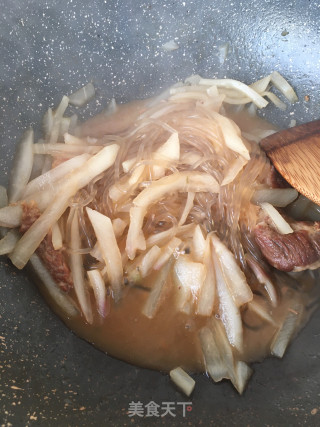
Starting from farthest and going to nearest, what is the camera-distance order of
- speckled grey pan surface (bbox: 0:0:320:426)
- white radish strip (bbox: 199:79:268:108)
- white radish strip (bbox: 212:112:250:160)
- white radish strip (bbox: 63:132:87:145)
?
white radish strip (bbox: 199:79:268:108) → white radish strip (bbox: 63:132:87:145) → white radish strip (bbox: 212:112:250:160) → speckled grey pan surface (bbox: 0:0:320:426)

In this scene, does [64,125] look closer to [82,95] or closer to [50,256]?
[82,95]

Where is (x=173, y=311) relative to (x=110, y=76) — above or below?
below

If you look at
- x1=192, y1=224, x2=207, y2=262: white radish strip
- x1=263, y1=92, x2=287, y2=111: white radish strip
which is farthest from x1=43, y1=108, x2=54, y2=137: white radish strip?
x1=263, y1=92, x2=287, y2=111: white radish strip

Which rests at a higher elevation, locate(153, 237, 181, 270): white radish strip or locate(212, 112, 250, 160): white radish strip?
locate(212, 112, 250, 160): white radish strip

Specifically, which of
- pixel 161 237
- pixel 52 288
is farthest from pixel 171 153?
pixel 52 288

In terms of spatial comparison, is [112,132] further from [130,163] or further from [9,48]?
[9,48]

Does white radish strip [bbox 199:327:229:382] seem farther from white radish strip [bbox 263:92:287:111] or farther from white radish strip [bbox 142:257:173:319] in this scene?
white radish strip [bbox 263:92:287:111]

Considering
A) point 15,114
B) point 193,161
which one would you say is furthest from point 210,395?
point 15,114
